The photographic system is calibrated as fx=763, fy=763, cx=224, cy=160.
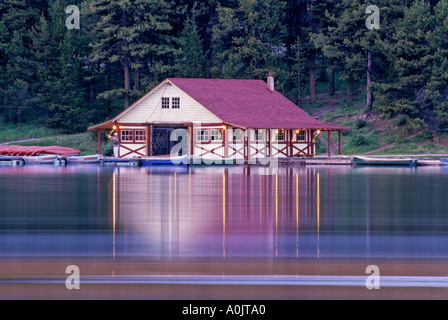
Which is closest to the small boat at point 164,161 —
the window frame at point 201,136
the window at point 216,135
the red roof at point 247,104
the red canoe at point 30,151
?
the window frame at point 201,136

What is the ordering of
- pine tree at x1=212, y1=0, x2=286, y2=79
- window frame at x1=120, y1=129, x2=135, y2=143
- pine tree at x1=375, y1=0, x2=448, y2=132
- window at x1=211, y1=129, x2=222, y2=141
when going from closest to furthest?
window at x1=211, y1=129, x2=222, y2=141
window frame at x1=120, y1=129, x2=135, y2=143
pine tree at x1=375, y1=0, x2=448, y2=132
pine tree at x1=212, y1=0, x2=286, y2=79

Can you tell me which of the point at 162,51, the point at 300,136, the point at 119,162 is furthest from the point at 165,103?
the point at 162,51

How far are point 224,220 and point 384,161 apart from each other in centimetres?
3395

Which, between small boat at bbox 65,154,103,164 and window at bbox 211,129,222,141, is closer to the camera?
window at bbox 211,129,222,141

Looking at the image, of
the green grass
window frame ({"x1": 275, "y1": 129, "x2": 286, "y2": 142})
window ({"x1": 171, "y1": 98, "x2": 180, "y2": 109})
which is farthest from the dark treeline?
window ({"x1": 171, "y1": 98, "x2": 180, "y2": 109})

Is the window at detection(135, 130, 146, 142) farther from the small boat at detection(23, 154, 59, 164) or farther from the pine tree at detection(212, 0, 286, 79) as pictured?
the pine tree at detection(212, 0, 286, 79)

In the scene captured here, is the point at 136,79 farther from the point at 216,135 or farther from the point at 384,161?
the point at 384,161

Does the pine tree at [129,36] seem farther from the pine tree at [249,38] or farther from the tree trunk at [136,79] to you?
the pine tree at [249,38]

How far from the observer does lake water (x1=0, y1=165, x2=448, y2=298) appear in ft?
54.1

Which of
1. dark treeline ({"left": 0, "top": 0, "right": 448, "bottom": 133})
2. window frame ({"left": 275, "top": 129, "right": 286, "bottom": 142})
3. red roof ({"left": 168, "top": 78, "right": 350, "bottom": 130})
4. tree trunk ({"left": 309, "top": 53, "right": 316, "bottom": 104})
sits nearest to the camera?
red roof ({"left": 168, "top": 78, "right": 350, "bottom": 130})

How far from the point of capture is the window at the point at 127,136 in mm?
57678

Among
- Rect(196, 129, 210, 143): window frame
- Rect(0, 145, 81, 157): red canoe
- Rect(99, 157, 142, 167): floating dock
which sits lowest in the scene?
Rect(99, 157, 142, 167): floating dock

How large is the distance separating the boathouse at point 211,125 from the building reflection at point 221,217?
1608 centimetres

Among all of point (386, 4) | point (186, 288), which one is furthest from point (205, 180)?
point (386, 4)
